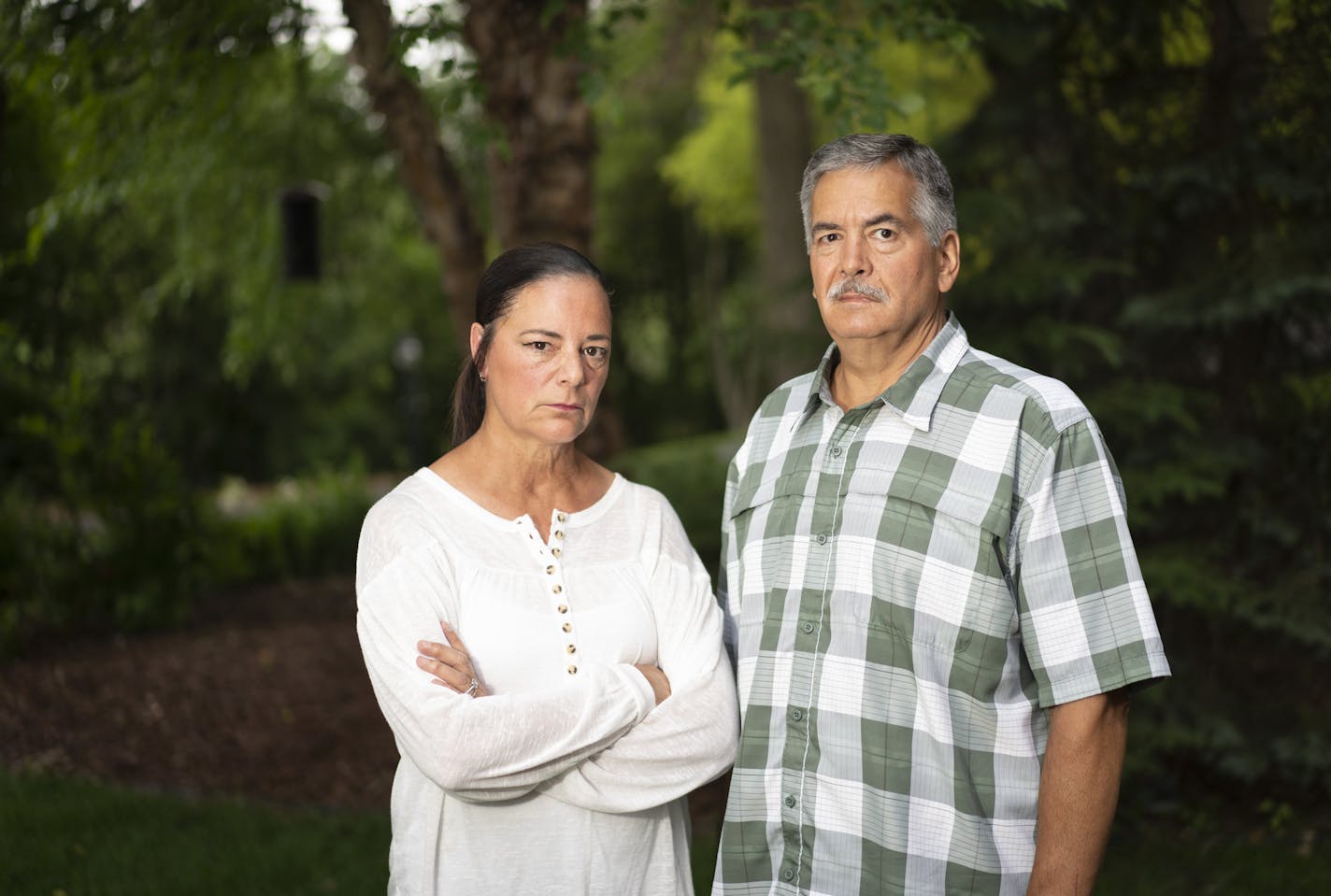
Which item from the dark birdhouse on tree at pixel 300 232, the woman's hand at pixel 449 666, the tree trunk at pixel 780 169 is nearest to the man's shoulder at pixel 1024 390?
the woman's hand at pixel 449 666

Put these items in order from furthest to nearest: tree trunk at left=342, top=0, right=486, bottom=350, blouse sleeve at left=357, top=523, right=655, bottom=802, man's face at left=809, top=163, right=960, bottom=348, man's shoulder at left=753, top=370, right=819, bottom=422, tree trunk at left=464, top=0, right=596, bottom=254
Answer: tree trunk at left=342, top=0, right=486, bottom=350 < tree trunk at left=464, top=0, right=596, bottom=254 < man's shoulder at left=753, top=370, right=819, bottom=422 < man's face at left=809, top=163, right=960, bottom=348 < blouse sleeve at left=357, top=523, right=655, bottom=802

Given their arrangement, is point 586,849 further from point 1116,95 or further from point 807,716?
point 1116,95

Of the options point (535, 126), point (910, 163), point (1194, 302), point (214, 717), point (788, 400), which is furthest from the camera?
point (214, 717)

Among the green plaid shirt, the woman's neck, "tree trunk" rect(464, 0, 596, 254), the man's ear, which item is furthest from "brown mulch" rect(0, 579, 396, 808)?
the man's ear

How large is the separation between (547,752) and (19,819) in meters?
4.01

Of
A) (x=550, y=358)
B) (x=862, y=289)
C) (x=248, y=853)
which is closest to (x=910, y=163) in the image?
(x=862, y=289)

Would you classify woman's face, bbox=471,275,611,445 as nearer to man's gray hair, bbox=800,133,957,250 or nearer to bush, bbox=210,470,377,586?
man's gray hair, bbox=800,133,957,250

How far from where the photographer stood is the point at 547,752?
237cm

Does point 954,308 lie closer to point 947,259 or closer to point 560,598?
point 947,259

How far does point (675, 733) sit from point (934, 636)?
0.54 metres

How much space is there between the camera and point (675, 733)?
98.3 inches

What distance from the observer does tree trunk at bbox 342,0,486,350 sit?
5922 mm

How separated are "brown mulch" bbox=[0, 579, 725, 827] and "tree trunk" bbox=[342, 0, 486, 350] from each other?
231 centimetres

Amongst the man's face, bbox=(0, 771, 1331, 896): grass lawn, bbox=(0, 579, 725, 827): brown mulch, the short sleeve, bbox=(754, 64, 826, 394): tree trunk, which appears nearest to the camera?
the short sleeve
